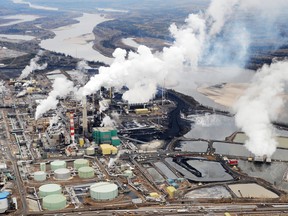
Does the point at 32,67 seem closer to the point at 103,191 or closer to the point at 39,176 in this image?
the point at 39,176

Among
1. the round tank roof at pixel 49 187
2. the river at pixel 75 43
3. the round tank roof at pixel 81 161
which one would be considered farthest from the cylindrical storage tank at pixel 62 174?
the river at pixel 75 43

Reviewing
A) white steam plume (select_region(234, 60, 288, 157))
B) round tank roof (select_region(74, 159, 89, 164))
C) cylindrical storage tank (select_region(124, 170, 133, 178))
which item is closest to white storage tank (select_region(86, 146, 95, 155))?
round tank roof (select_region(74, 159, 89, 164))

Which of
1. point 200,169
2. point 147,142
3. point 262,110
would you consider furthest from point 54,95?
point 262,110

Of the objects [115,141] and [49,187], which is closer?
[49,187]

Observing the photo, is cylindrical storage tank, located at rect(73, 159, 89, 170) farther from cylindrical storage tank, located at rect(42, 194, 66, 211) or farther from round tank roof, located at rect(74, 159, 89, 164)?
cylindrical storage tank, located at rect(42, 194, 66, 211)

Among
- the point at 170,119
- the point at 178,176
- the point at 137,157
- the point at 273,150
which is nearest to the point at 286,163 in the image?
the point at 273,150

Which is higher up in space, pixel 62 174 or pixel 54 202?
pixel 54 202
